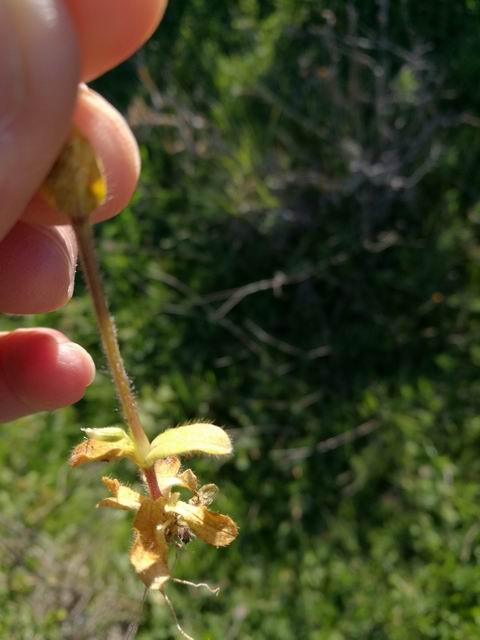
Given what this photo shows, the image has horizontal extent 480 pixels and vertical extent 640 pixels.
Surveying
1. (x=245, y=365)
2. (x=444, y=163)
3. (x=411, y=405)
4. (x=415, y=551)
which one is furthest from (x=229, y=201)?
(x=415, y=551)

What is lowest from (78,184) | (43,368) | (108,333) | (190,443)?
(43,368)

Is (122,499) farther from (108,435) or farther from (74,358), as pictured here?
(74,358)

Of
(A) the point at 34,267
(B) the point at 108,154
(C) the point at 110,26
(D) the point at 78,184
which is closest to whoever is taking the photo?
(D) the point at 78,184

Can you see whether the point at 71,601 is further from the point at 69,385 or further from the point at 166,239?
the point at 166,239

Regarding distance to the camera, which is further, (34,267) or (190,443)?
(34,267)

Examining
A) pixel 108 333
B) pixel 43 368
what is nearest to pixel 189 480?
pixel 108 333

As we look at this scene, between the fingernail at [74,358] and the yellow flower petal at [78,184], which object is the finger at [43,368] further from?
the yellow flower petal at [78,184]

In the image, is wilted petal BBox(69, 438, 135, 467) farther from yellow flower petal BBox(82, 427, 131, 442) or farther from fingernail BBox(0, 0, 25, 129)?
fingernail BBox(0, 0, 25, 129)

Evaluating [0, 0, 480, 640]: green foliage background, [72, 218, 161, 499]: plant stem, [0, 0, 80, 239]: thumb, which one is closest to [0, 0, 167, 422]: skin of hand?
[0, 0, 80, 239]: thumb
